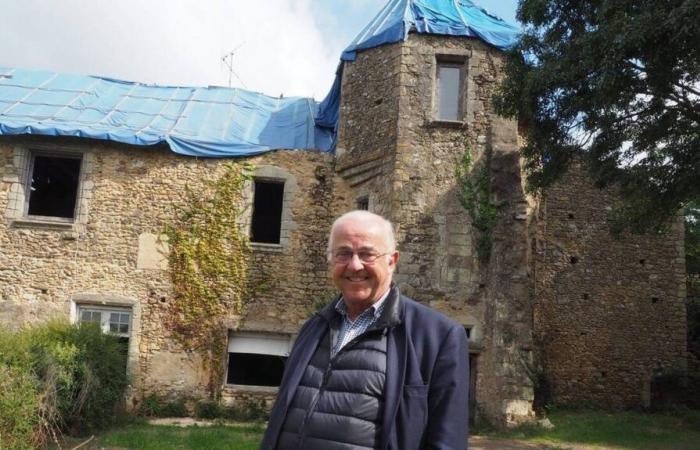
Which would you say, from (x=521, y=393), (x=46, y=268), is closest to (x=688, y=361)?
(x=521, y=393)

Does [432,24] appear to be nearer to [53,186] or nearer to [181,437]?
[181,437]

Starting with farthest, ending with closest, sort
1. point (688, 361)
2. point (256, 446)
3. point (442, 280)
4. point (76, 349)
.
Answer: point (688, 361) → point (442, 280) → point (76, 349) → point (256, 446)

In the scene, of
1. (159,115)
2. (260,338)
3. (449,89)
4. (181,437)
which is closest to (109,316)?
(260,338)

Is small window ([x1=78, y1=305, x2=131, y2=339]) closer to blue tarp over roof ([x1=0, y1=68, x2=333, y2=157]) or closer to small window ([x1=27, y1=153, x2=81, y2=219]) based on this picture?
small window ([x1=27, y1=153, x2=81, y2=219])

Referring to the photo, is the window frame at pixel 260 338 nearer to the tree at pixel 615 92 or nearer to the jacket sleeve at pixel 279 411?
the tree at pixel 615 92

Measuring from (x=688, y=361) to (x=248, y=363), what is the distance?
11.8 meters

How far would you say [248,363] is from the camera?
11875 mm

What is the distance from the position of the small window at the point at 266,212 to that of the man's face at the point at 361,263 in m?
10.1

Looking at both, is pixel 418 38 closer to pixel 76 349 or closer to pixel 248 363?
pixel 248 363

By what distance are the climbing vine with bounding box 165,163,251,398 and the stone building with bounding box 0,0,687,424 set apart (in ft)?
0.57

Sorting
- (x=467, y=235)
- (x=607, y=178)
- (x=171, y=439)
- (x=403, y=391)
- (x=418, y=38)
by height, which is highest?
(x=418, y=38)

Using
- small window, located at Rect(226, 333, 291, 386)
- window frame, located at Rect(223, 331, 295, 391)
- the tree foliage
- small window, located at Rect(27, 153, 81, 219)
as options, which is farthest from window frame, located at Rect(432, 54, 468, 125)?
the tree foliage

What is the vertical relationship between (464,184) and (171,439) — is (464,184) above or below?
above

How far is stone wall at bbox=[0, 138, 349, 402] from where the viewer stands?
11.5 m
